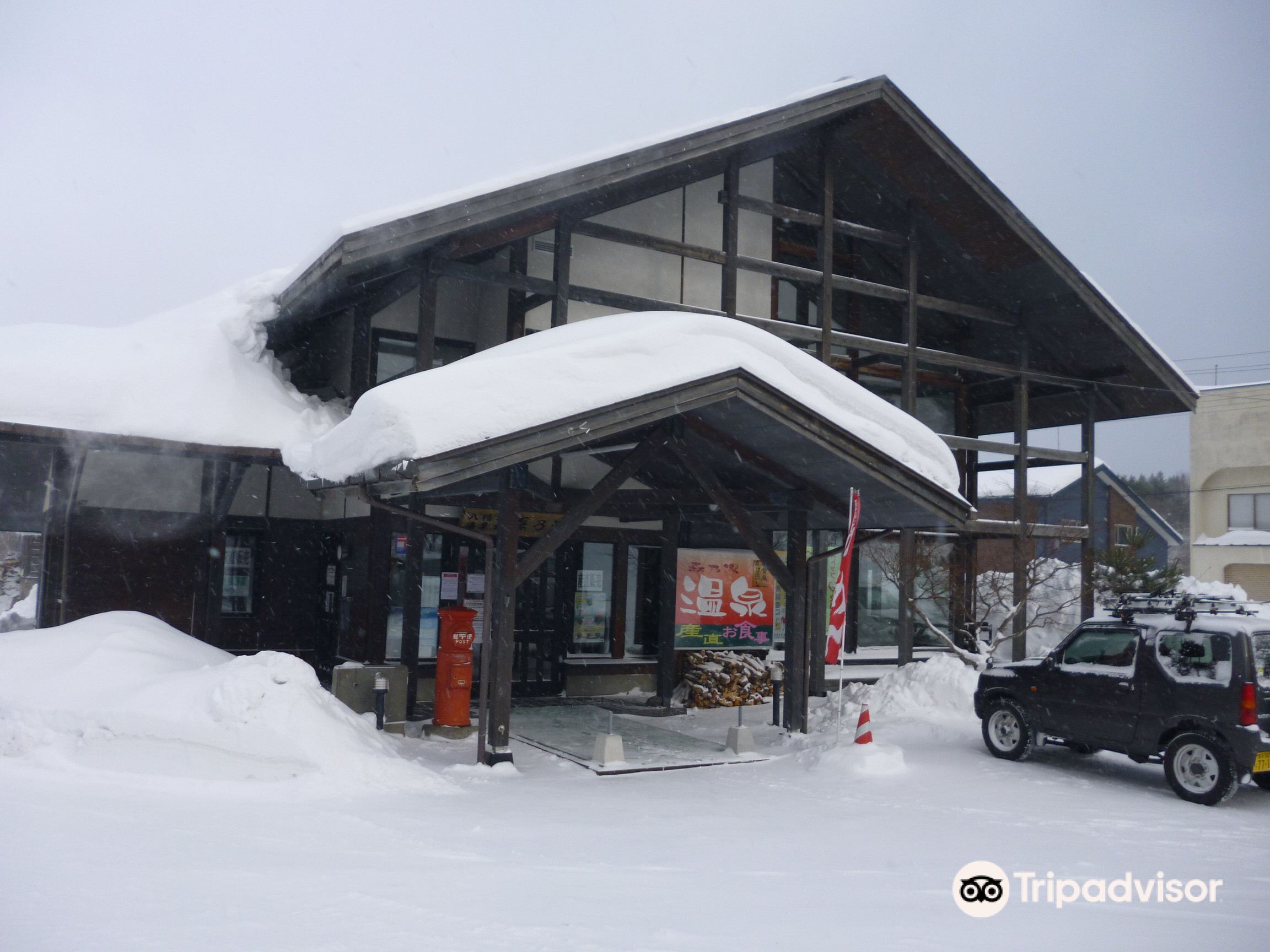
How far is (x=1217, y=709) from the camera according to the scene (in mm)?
8836

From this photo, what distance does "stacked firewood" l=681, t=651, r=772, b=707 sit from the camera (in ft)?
47.8

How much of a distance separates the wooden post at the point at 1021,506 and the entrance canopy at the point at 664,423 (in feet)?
17.4

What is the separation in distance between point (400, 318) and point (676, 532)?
4.83 m

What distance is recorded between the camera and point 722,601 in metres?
15.0

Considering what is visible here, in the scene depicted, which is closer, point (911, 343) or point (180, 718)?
point (180, 718)

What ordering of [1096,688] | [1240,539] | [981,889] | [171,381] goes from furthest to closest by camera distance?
[1240,539], [171,381], [1096,688], [981,889]

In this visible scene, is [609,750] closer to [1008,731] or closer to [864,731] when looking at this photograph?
[864,731]

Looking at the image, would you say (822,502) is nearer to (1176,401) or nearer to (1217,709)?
(1217,709)

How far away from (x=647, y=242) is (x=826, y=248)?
122 inches

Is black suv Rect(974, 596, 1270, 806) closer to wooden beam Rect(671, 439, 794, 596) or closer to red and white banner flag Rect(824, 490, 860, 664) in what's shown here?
red and white banner flag Rect(824, 490, 860, 664)

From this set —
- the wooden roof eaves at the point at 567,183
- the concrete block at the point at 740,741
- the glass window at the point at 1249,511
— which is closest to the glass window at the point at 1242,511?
the glass window at the point at 1249,511

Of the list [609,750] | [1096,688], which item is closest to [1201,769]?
[1096,688]

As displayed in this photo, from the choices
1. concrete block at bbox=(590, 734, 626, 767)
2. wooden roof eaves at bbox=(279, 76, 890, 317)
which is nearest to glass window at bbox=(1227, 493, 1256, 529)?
wooden roof eaves at bbox=(279, 76, 890, 317)

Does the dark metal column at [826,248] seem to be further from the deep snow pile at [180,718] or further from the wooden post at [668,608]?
the deep snow pile at [180,718]
